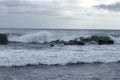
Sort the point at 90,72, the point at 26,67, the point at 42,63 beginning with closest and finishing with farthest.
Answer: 1. the point at 90,72
2. the point at 26,67
3. the point at 42,63

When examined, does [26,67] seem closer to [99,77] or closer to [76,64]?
[76,64]

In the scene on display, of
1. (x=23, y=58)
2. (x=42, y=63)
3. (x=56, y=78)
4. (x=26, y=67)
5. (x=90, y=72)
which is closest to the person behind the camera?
(x=56, y=78)

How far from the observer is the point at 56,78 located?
12.5 m

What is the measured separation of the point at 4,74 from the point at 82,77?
11.7 ft

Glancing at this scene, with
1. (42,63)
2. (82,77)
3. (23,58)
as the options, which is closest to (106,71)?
(82,77)

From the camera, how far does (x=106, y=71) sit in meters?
14.4

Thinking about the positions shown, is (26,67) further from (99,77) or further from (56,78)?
(99,77)

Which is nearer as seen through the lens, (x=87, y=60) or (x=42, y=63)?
(x=42, y=63)

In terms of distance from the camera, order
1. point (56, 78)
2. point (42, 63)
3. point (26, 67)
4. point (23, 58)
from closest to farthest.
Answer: point (56, 78) < point (26, 67) < point (42, 63) < point (23, 58)

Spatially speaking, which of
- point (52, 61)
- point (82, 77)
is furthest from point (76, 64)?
point (82, 77)

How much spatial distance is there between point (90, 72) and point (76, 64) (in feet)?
10.5

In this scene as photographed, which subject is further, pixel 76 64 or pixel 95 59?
pixel 95 59

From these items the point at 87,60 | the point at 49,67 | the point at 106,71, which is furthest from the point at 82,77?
the point at 87,60

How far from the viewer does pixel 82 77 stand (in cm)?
1284
